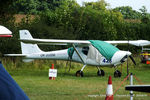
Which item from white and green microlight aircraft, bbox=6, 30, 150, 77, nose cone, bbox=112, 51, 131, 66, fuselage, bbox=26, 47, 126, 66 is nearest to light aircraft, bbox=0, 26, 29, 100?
white and green microlight aircraft, bbox=6, 30, 150, 77

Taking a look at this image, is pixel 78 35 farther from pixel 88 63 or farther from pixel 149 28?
pixel 88 63

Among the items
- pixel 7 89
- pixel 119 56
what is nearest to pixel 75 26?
pixel 119 56

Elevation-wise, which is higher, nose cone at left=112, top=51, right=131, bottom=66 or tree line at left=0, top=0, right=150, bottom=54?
tree line at left=0, top=0, right=150, bottom=54

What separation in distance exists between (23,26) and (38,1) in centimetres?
3136

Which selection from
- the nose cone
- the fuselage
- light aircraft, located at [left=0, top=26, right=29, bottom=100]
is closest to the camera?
light aircraft, located at [left=0, top=26, right=29, bottom=100]

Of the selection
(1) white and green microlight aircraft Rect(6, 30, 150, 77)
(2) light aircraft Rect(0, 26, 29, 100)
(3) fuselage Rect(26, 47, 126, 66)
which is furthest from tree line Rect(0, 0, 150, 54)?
(2) light aircraft Rect(0, 26, 29, 100)

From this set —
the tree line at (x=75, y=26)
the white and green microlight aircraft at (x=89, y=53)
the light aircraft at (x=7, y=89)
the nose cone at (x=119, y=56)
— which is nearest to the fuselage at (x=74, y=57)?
the white and green microlight aircraft at (x=89, y=53)

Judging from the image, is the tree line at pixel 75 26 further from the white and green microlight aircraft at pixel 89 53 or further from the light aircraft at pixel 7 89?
the light aircraft at pixel 7 89

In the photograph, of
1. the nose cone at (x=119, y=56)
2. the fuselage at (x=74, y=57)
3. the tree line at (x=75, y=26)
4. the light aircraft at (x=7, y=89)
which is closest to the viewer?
the light aircraft at (x=7, y=89)

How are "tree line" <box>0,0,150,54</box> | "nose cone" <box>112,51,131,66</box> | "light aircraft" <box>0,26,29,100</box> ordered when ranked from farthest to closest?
1. "tree line" <box>0,0,150,54</box>
2. "nose cone" <box>112,51,131,66</box>
3. "light aircraft" <box>0,26,29,100</box>

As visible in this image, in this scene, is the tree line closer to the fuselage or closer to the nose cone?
the fuselage

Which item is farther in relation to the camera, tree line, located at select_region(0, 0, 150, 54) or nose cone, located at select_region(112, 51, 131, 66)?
tree line, located at select_region(0, 0, 150, 54)

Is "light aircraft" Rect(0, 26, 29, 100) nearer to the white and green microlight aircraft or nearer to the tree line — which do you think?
the white and green microlight aircraft

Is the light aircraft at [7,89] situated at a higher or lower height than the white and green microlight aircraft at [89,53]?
higher
